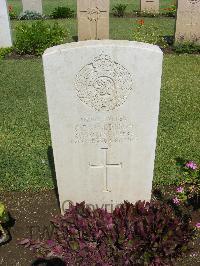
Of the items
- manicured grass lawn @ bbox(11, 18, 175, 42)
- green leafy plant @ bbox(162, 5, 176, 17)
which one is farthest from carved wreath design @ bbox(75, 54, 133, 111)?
green leafy plant @ bbox(162, 5, 176, 17)

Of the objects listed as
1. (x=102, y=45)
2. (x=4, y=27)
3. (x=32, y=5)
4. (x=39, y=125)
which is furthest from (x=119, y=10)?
(x=102, y=45)

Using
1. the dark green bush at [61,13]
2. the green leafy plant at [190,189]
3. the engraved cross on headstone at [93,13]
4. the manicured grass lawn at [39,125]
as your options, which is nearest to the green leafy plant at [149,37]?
the engraved cross on headstone at [93,13]

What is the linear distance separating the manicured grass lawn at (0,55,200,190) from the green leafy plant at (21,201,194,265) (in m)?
1.46

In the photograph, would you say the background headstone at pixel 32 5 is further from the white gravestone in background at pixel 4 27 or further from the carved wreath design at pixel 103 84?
the carved wreath design at pixel 103 84

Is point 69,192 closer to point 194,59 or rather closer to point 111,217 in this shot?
point 111,217

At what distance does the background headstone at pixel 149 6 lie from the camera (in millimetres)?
17109

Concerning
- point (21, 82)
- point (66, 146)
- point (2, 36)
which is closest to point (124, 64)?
point (66, 146)

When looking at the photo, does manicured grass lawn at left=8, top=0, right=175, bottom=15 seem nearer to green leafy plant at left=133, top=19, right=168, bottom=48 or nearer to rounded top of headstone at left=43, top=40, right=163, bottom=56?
green leafy plant at left=133, top=19, right=168, bottom=48

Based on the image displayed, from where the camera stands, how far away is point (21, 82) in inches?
336

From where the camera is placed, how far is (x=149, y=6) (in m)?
17.2

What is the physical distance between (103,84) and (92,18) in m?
8.90

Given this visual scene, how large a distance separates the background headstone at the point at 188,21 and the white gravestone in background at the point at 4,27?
5023 millimetres

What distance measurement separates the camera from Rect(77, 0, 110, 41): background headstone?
11.1 m

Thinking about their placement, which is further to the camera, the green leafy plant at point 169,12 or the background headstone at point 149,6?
the background headstone at point 149,6
